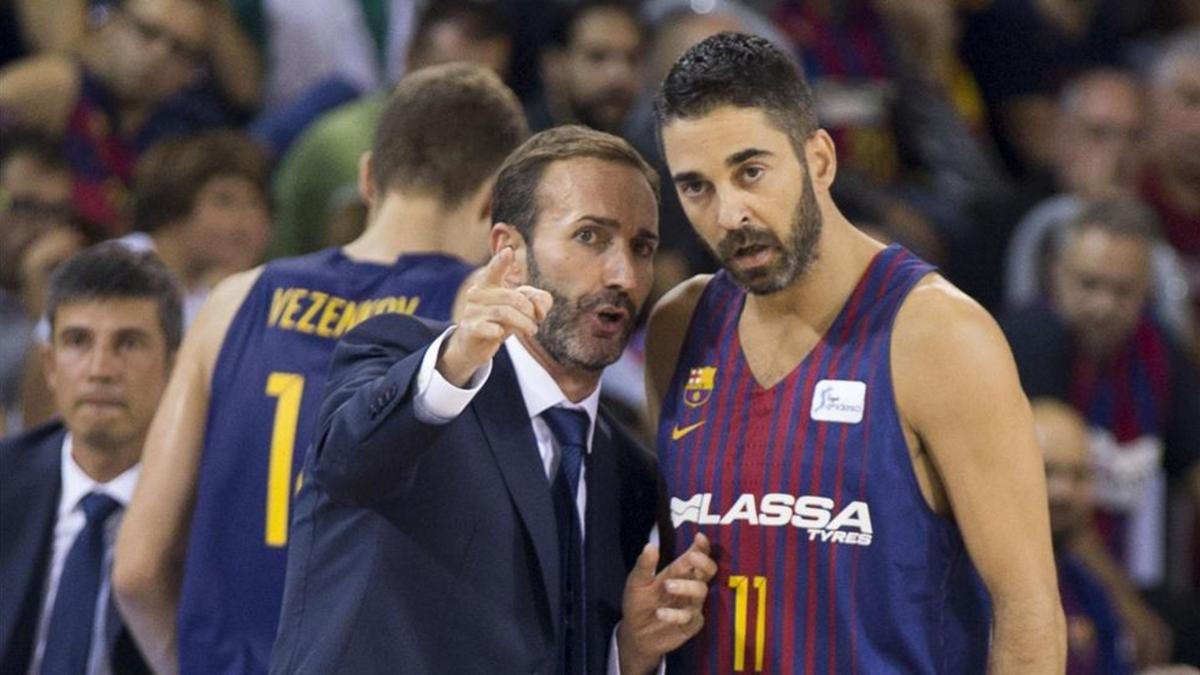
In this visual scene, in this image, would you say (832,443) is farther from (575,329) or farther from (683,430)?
(575,329)

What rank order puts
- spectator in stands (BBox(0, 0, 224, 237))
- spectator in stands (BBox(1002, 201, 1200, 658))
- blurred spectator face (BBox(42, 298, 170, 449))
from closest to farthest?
1. blurred spectator face (BBox(42, 298, 170, 449))
2. spectator in stands (BBox(0, 0, 224, 237))
3. spectator in stands (BBox(1002, 201, 1200, 658))

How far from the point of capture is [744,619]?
164 inches

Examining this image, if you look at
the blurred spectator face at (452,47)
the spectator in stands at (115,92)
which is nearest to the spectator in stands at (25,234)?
the spectator in stands at (115,92)

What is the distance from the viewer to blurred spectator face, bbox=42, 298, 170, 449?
5.23 metres

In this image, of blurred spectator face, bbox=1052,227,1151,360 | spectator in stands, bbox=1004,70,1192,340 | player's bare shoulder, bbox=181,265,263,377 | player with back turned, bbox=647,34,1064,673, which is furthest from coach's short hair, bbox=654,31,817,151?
Answer: spectator in stands, bbox=1004,70,1192,340

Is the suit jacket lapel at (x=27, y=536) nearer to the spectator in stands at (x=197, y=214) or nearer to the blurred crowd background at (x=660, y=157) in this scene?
the blurred crowd background at (x=660, y=157)

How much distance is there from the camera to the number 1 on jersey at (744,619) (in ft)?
13.6

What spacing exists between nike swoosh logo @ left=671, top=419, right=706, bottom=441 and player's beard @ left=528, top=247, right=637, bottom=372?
10.1 inches

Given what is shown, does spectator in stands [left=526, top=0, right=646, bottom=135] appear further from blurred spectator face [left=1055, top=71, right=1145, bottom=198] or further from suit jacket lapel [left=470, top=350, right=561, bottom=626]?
suit jacket lapel [left=470, top=350, right=561, bottom=626]

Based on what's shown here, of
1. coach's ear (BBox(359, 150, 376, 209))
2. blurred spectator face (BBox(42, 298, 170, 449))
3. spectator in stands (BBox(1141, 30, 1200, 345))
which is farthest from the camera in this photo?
spectator in stands (BBox(1141, 30, 1200, 345))

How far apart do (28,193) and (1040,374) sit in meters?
3.53

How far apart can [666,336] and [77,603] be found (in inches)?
→ 61.1

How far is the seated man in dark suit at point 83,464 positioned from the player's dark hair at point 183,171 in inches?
61.1

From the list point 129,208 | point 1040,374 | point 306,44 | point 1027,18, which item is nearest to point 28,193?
point 129,208
